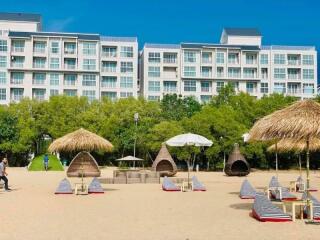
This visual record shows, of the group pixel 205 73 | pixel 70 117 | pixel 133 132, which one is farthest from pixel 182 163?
pixel 205 73

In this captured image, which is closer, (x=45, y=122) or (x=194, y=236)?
(x=194, y=236)

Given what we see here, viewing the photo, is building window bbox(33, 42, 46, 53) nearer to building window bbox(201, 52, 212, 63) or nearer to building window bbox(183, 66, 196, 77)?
building window bbox(183, 66, 196, 77)

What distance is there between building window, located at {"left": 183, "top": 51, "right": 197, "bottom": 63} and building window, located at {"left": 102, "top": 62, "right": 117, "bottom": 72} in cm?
1095

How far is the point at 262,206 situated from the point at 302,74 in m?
75.6

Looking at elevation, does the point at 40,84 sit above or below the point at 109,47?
below

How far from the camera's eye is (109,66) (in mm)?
76875

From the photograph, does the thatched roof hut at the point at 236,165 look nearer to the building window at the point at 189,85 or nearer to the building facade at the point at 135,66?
the building facade at the point at 135,66

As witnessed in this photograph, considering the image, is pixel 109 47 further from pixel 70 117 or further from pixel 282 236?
pixel 282 236

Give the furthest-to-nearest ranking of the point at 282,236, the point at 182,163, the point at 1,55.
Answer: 1. the point at 1,55
2. the point at 182,163
3. the point at 282,236

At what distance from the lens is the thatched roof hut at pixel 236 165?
34188 mm

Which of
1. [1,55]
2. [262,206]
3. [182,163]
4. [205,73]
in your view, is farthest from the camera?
[205,73]

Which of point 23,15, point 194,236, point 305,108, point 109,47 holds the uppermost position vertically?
point 23,15

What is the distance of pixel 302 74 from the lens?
275ft

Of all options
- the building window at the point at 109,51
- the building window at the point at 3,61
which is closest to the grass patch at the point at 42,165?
the building window at the point at 3,61
